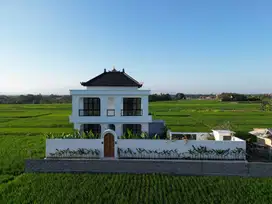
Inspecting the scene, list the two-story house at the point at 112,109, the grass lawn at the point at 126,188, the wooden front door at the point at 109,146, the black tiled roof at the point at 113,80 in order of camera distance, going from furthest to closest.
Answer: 1. the black tiled roof at the point at 113,80
2. the two-story house at the point at 112,109
3. the wooden front door at the point at 109,146
4. the grass lawn at the point at 126,188

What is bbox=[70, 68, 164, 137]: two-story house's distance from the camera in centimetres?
1780

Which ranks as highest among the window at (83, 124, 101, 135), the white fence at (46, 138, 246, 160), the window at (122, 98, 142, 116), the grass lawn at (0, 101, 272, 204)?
the window at (122, 98, 142, 116)

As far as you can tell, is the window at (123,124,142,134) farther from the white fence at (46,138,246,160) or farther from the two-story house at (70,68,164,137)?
the white fence at (46,138,246,160)

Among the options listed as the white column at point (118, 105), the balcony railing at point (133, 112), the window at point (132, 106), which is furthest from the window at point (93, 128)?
the window at point (132, 106)

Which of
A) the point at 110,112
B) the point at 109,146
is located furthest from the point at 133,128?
the point at 109,146

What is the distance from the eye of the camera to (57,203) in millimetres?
9859

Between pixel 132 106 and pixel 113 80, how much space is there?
2.44m

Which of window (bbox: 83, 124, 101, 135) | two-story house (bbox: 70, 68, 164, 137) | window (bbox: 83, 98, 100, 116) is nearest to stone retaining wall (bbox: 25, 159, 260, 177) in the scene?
two-story house (bbox: 70, 68, 164, 137)

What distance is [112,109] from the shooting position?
18.1m

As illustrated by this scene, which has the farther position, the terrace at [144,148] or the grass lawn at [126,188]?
the terrace at [144,148]

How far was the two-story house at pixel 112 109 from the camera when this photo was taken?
701 inches

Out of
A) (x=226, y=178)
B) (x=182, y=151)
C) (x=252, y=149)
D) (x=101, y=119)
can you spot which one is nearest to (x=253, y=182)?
(x=226, y=178)

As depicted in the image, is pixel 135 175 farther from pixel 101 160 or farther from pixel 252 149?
pixel 252 149

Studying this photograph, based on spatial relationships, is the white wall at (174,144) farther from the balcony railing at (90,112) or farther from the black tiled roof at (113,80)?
the black tiled roof at (113,80)
